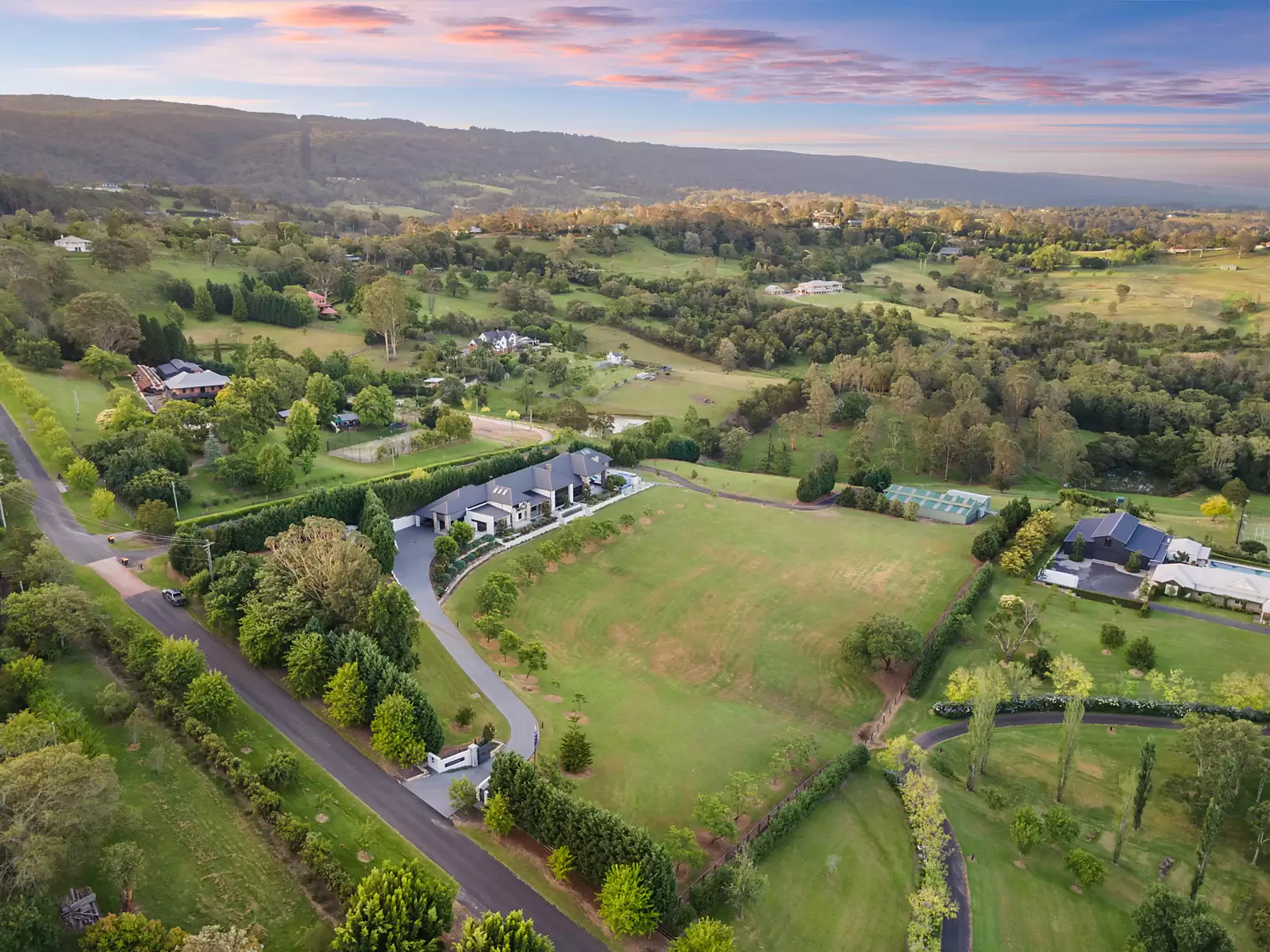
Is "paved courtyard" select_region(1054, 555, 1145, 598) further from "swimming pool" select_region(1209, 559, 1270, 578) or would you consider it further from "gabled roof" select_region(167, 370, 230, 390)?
"gabled roof" select_region(167, 370, 230, 390)

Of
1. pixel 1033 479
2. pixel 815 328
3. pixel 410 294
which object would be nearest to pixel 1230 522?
pixel 1033 479

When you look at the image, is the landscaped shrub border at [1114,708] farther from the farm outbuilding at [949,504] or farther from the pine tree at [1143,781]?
the farm outbuilding at [949,504]

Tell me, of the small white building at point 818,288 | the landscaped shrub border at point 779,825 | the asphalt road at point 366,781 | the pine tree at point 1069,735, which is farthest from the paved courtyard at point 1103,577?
the small white building at point 818,288

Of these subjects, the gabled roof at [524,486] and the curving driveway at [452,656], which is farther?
the gabled roof at [524,486]

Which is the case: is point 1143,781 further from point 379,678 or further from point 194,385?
point 194,385

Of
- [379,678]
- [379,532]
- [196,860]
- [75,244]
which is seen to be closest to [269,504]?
[379,532]

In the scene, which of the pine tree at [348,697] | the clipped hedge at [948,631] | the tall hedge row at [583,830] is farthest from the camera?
the clipped hedge at [948,631]
